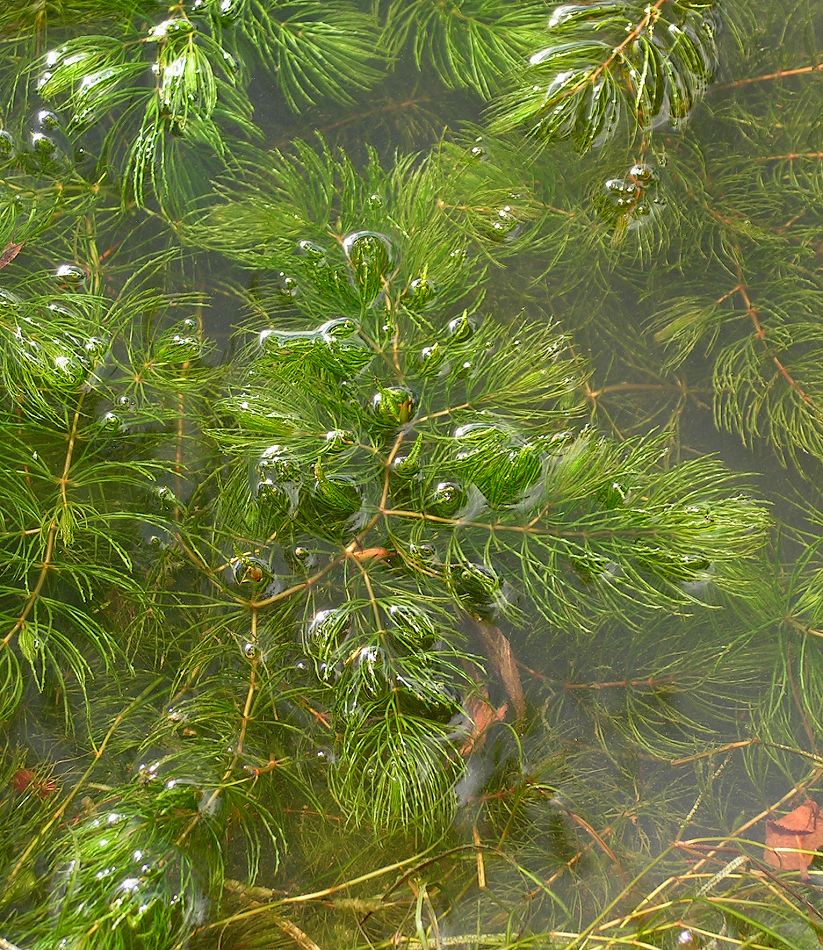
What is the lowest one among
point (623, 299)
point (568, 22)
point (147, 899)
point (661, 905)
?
point (661, 905)

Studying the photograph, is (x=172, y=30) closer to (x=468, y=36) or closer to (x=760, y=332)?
(x=468, y=36)

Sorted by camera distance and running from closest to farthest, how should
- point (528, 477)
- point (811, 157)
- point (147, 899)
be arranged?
point (147, 899) < point (528, 477) < point (811, 157)

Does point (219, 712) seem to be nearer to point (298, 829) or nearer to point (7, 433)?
point (298, 829)

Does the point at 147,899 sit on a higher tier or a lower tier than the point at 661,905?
higher

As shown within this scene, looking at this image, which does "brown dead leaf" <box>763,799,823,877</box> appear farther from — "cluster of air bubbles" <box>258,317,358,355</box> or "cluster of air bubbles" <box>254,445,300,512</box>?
"cluster of air bubbles" <box>258,317,358,355</box>

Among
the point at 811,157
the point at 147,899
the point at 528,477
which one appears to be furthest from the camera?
the point at 811,157

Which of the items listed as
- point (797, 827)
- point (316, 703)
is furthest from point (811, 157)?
point (316, 703)

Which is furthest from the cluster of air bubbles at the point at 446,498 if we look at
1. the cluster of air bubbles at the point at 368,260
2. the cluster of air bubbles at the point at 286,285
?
the cluster of air bubbles at the point at 286,285
